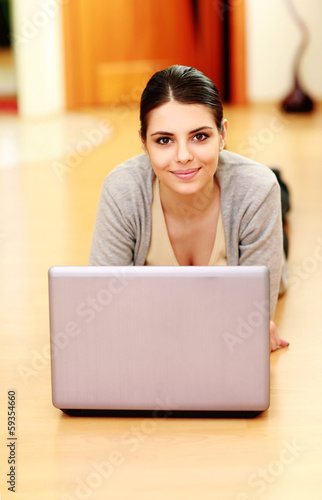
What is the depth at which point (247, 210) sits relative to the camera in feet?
5.09

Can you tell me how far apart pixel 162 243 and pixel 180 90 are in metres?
0.34

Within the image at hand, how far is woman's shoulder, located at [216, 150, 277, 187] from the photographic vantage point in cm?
156

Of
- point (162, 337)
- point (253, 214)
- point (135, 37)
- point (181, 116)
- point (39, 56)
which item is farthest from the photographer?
point (135, 37)

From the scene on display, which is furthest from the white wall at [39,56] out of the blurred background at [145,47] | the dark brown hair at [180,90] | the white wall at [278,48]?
the dark brown hair at [180,90]

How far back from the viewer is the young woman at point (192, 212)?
1.46 m

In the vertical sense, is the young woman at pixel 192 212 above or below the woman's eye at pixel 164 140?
below

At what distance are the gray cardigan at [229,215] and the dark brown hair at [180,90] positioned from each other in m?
0.16

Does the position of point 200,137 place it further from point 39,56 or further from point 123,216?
point 39,56

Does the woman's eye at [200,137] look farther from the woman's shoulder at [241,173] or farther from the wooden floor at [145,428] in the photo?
the wooden floor at [145,428]

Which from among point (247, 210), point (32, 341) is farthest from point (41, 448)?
point (247, 210)

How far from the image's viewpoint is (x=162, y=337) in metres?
1.29

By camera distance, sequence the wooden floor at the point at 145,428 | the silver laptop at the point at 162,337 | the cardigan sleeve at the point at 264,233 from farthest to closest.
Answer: the cardigan sleeve at the point at 264,233, the silver laptop at the point at 162,337, the wooden floor at the point at 145,428

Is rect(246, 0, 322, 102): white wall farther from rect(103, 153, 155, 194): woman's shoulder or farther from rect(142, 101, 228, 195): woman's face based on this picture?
rect(142, 101, 228, 195): woman's face

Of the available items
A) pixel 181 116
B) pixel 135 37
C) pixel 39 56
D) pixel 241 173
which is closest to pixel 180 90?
pixel 181 116
